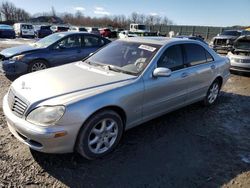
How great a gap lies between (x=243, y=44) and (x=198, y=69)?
248 inches

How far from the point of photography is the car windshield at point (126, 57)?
4.02 metres

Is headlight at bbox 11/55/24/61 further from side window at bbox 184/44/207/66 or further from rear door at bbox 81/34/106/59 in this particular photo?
side window at bbox 184/44/207/66

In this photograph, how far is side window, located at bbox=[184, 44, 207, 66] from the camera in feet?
15.6

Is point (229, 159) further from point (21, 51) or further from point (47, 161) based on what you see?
point (21, 51)

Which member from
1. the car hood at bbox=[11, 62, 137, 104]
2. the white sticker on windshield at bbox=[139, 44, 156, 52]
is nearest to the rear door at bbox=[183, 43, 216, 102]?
the white sticker on windshield at bbox=[139, 44, 156, 52]

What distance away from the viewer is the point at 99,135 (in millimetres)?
3395

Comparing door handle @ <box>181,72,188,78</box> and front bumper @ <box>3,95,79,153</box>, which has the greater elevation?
door handle @ <box>181,72,188,78</box>

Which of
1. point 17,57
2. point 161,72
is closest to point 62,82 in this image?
point 161,72

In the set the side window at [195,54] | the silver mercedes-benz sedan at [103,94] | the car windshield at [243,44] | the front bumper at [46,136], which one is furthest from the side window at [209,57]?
the car windshield at [243,44]

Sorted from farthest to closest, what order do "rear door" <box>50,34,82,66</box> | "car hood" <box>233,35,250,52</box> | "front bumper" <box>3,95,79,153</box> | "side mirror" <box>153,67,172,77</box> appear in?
"car hood" <box>233,35,250,52</box> < "rear door" <box>50,34,82,66</box> < "side mirror" <box>153,67,172,77</box> < "front bumper" <box>3,95,79,153</box>

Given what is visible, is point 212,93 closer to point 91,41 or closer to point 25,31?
point 91,41

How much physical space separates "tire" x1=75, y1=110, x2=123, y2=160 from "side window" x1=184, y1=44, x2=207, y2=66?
2.05 meters

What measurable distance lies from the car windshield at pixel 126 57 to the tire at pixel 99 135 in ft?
2.83

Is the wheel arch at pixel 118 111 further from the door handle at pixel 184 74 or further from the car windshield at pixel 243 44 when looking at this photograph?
the car windshield at pixel 243 44
